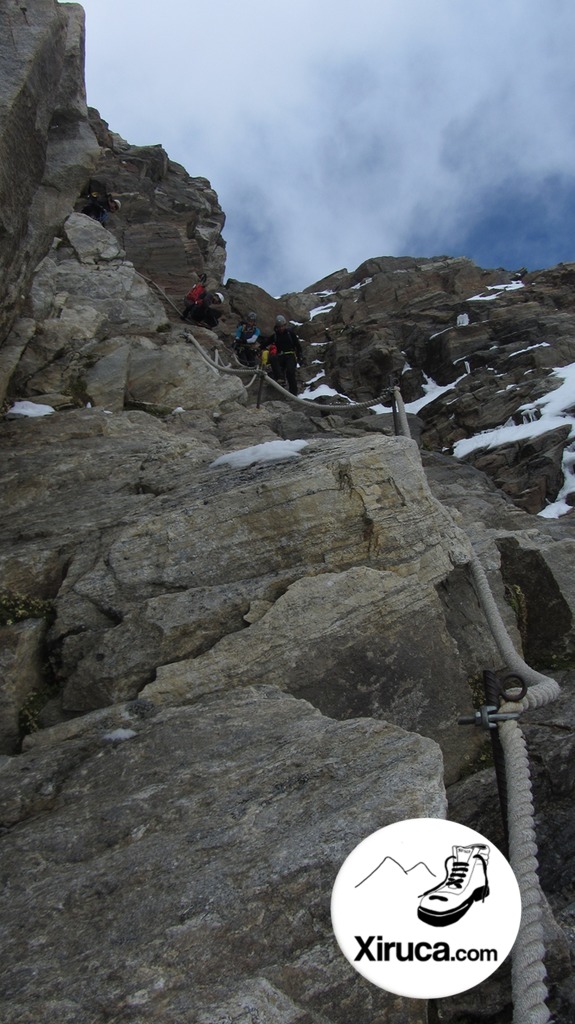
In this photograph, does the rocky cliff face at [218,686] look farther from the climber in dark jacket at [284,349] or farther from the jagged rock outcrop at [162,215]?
the jagged rock outcrop at [162,215]

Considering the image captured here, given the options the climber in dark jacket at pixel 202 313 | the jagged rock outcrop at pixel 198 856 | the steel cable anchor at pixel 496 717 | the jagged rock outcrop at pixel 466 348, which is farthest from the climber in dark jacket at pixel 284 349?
the steel cable anchor at pixel 496 717

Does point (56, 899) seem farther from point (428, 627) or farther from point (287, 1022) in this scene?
point (428, 627)

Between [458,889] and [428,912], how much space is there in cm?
18

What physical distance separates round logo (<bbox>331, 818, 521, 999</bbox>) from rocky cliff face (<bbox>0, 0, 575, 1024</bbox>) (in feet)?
2.74

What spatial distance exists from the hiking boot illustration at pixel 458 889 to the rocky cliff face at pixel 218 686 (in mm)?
984

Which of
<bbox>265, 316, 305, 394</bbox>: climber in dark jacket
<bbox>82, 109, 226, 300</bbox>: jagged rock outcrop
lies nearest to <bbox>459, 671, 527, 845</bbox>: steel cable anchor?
<bbox>265, 316, 305, 394</bbox>: climber in dark jacket

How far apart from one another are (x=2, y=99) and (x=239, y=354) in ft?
52.9

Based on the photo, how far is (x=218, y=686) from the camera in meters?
6.34

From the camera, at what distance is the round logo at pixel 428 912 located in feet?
9.73

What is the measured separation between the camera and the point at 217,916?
151 inches

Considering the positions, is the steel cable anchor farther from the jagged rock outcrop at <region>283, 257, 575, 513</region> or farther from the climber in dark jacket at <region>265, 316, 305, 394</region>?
the climber in dark jacket at <region>265, 316, 305, 394</region>

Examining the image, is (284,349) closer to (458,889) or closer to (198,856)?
(198,856)

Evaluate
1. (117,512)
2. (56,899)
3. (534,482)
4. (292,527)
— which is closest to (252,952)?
A: (56,899)

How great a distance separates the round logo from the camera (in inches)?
117
